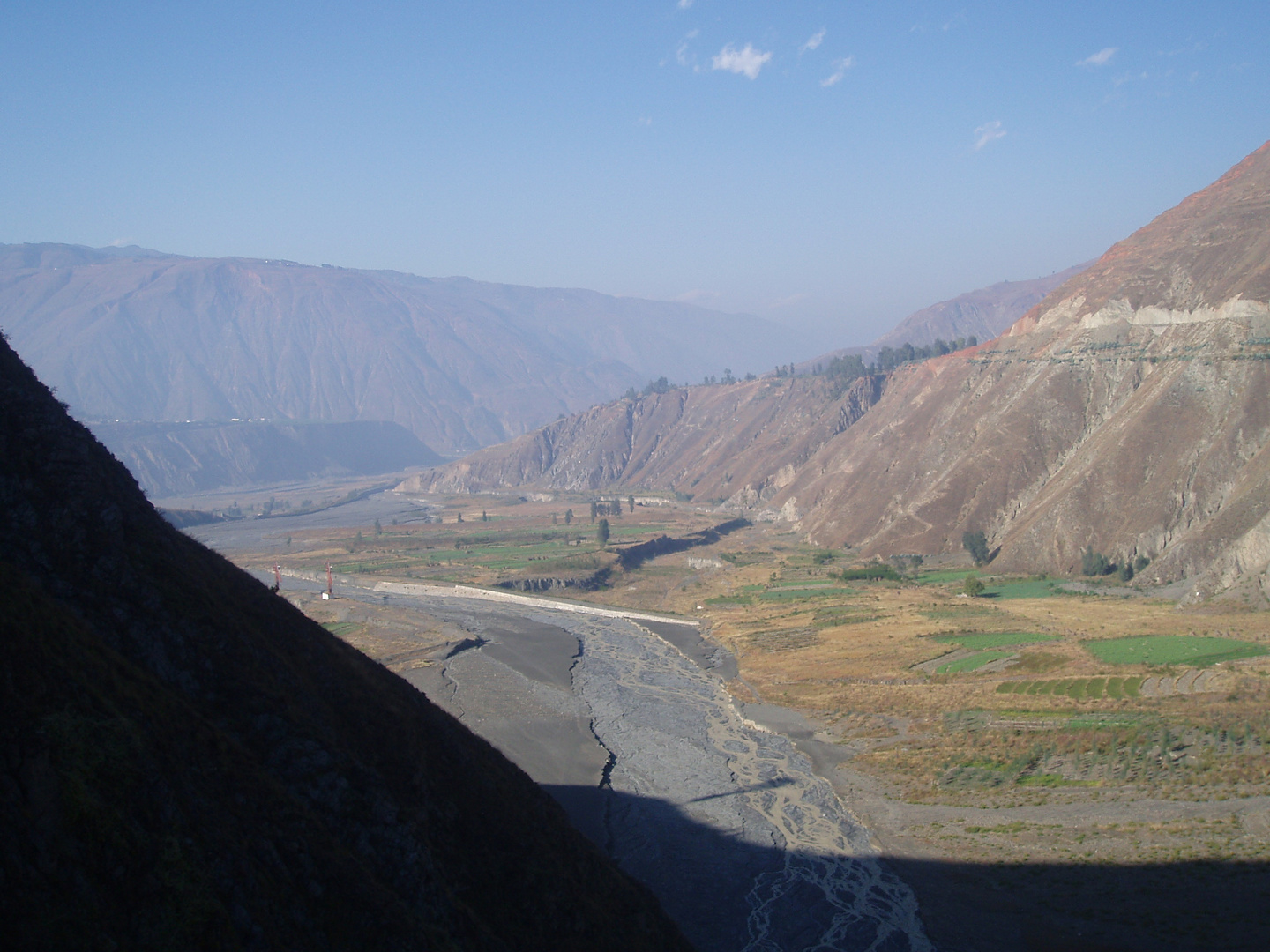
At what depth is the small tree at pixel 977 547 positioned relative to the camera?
67375 mm

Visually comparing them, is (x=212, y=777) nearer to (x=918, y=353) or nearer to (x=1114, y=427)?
(x=1114, y=427)

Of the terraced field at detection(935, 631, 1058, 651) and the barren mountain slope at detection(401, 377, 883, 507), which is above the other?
the barren mountain slope at detection(401, 377, 883, 507)

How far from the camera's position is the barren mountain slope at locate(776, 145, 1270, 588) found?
2213 inches

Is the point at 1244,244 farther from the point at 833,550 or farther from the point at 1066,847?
the point at 1066,847

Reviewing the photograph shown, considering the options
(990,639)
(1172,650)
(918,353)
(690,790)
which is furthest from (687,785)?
(918,353)

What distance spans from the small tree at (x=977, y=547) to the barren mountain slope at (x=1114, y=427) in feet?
5.19

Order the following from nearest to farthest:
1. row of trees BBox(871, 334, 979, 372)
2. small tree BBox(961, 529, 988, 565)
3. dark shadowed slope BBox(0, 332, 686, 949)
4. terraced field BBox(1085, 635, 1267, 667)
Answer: dark shadowed slope BBox(0, 332, 686, 949) < terraced field BBox(1085, 635, 1267, 667) < small tree BBox(961, 529, 988, 565) < row of trees BBox(871, 334, 979, 372)

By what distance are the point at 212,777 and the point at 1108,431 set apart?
2715 inches

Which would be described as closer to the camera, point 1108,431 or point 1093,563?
point 1093,563

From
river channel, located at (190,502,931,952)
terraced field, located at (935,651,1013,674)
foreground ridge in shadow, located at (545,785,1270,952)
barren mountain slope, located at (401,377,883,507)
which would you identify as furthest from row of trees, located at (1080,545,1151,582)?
barren mountain slope, located at (401,377,883,507)

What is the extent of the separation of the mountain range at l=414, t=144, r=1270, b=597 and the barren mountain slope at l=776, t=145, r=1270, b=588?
5.8 inches

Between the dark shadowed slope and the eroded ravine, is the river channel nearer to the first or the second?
the eroded ravine

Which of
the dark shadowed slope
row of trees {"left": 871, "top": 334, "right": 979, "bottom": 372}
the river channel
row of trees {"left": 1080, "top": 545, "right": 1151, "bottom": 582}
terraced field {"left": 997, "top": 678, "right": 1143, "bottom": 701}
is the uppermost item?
row of trees {"left": 871, "top": 334, "right": 979, "bottom": 372}

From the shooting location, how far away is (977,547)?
2660 inches
